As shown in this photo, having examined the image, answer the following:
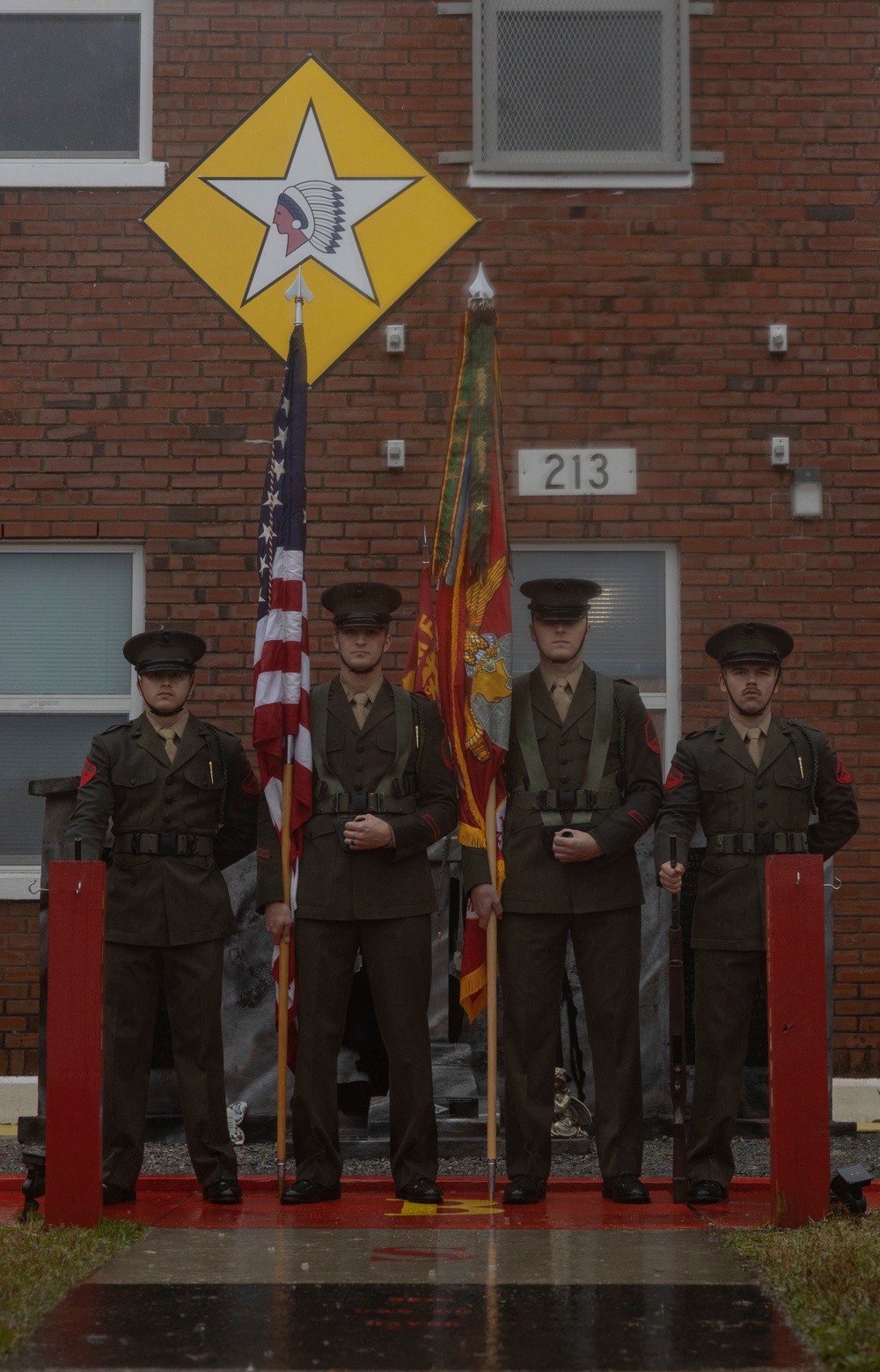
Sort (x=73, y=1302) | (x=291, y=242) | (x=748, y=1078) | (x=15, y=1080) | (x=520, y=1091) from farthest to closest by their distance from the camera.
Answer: (x=291, y=242), (x=15, y=1080), (x=748, y=1078), (x=520, y=1091), (x=73, y=1302)

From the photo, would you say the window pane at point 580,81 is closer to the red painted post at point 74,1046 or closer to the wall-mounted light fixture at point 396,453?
the wall-mounted light fixture at point 396,453

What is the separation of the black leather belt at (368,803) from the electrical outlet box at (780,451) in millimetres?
3723

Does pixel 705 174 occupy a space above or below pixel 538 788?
above

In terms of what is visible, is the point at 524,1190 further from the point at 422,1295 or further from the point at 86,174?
the point at 86,174

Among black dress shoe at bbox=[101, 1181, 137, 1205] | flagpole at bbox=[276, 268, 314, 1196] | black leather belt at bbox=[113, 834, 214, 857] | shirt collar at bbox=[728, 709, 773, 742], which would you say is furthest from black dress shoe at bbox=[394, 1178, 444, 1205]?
shirt collar at bbox=[728, 709, 773, 742]

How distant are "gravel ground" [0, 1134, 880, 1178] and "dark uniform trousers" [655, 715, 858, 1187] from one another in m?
0.72

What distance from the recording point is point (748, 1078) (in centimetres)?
736

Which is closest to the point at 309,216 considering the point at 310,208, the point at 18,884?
the point at 310,208

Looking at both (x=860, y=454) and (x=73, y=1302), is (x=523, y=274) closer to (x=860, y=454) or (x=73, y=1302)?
(x=860, y=454)

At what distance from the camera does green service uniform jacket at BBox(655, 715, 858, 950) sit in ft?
20.0

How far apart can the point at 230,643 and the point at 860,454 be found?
3.42 m

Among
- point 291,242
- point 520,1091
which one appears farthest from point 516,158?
point 520,1091

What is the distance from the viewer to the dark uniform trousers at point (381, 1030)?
5965 mm

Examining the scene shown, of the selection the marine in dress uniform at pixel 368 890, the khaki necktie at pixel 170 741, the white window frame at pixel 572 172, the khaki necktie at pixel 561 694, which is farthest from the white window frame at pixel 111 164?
the khaki necktie at pixel 561 694
